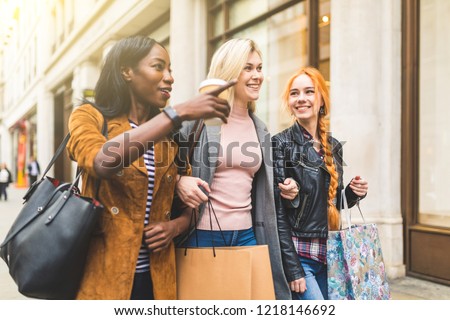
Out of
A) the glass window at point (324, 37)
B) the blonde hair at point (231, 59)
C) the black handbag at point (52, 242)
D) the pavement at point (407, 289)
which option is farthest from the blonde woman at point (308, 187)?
the glass window at point (324, 37)

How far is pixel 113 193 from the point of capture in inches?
61.7

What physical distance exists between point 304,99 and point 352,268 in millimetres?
1001

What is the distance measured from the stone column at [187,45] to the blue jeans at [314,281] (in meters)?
6.76

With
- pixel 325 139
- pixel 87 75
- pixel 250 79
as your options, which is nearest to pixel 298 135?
pixel 325 139

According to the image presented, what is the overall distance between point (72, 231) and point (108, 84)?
63 centimetres

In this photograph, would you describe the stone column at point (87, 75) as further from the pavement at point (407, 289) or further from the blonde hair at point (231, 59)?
the blonde hair at point (231, 59)

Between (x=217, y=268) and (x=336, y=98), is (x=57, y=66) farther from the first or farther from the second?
(x=217, y=268)

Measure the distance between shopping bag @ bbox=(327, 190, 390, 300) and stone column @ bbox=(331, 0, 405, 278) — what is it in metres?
2.87

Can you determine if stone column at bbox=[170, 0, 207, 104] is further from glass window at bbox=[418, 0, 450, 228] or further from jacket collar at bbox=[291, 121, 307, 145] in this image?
jacket collar at bbox=[291, 121, 307, 145]

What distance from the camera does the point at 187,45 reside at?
28.6 ft

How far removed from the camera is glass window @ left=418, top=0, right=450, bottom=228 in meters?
5.04

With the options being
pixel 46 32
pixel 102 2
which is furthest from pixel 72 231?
pixel 46 32

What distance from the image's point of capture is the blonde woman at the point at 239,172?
2.06 metres

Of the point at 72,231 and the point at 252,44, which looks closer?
the point at 72,231
